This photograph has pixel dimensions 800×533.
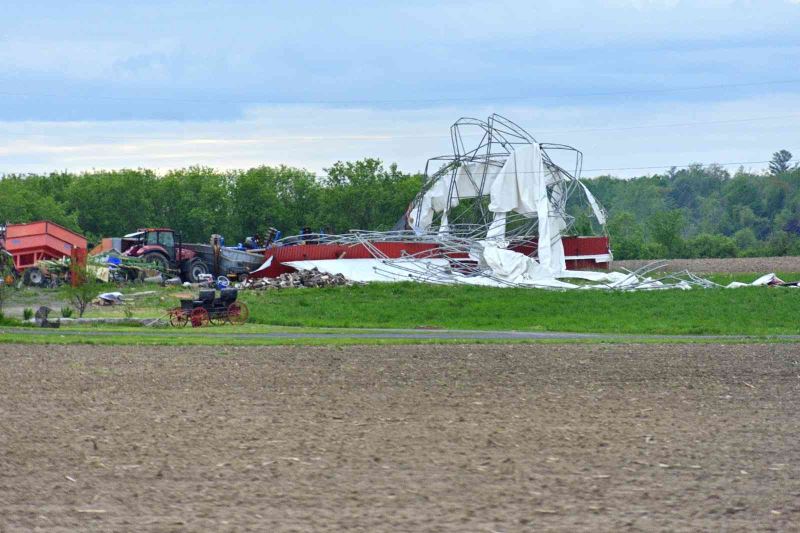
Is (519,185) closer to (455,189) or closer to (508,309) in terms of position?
(455,189)

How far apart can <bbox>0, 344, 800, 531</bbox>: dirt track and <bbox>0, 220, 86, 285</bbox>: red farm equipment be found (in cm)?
3005

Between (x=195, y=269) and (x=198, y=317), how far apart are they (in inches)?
842

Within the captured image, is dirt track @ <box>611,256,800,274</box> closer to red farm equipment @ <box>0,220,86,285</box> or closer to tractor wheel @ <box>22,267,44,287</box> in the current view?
red farm equipment @ <box>0,220,86,285</box>

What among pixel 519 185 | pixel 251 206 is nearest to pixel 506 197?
pixel 519 185

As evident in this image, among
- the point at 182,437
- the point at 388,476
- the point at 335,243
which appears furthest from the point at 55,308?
the point at 388,476

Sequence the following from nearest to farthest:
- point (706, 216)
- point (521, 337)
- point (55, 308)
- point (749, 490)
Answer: point (749, 490) → point (521, 337) → point (55, 308) → point (706, 216)

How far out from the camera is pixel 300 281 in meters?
56.5

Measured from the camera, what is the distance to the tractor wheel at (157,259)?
59594 mm

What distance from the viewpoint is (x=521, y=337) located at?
36094 millimetres

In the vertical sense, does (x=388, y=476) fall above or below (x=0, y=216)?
below

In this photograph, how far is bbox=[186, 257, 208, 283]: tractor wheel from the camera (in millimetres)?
59481

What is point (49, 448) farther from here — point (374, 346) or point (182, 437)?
point (374, 346)

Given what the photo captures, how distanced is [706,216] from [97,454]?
6172 inches

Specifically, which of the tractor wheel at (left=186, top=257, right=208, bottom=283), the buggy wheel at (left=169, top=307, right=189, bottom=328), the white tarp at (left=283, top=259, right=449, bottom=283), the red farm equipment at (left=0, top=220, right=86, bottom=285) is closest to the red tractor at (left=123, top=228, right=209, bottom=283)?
the tractor wheel at (left=186, top=257, right=208, bottom=283)
